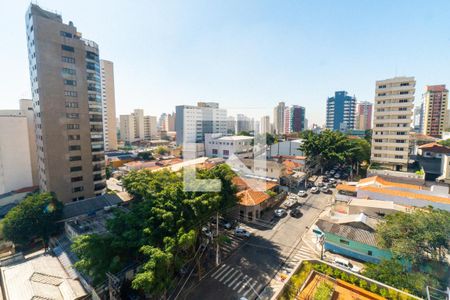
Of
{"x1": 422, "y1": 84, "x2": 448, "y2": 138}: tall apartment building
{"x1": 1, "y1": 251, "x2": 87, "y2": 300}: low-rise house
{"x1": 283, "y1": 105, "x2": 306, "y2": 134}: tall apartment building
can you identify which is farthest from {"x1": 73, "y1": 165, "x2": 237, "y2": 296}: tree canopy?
{"x1": 283, "y1": 105, "x2": 306, "y2": 134}: tall apartment building

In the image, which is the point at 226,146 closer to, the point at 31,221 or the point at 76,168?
the point at 76,168

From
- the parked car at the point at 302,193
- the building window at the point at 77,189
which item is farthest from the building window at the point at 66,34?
the parked car at the point at 302,193

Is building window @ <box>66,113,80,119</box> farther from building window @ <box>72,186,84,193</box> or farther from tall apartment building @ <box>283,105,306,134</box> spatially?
tall apartment building @ <box>283,105,306,134</box>

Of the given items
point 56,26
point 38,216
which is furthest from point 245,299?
point 56,26

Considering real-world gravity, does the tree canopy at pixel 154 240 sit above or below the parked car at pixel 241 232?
above

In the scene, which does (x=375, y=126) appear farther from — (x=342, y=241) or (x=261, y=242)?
(x=261, y=242)

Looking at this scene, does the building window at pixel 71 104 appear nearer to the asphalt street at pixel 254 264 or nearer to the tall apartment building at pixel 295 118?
the asphalt street at pixel 254 264

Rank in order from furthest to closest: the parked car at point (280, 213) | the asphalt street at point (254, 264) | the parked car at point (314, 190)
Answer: the parked car at point (314, 190), the parked car at point (280, 213), the asphalt street at point (254, 264)
